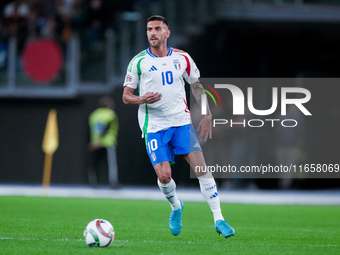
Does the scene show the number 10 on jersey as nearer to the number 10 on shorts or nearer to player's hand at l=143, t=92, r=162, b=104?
player's hand at l=143, t=92, r=162, b=104

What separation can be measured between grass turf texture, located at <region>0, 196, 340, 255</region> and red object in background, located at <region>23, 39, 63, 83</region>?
518cm

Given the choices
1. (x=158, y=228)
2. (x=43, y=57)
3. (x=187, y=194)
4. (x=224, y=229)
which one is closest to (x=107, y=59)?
(x=43, y=57)

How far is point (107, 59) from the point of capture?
17.6m

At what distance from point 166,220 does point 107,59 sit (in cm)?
904

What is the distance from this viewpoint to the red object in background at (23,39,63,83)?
56.4 feet

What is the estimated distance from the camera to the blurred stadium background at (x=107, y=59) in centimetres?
1703

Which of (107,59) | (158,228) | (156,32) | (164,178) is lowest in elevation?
(158,228)

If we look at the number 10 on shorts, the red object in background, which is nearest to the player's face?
the number 10 on shorts

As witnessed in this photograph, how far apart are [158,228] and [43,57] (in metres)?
10.3

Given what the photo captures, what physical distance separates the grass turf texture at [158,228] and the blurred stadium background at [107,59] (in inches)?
197

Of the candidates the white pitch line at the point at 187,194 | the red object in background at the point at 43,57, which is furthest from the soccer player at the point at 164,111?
the red object in background at the point at 43,57

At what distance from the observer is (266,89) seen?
60.6ft

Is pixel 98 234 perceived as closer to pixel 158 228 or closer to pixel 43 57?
pixel 158 228

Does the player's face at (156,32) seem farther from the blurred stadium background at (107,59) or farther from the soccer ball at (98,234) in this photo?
the blurred stadium background at (107,59)
